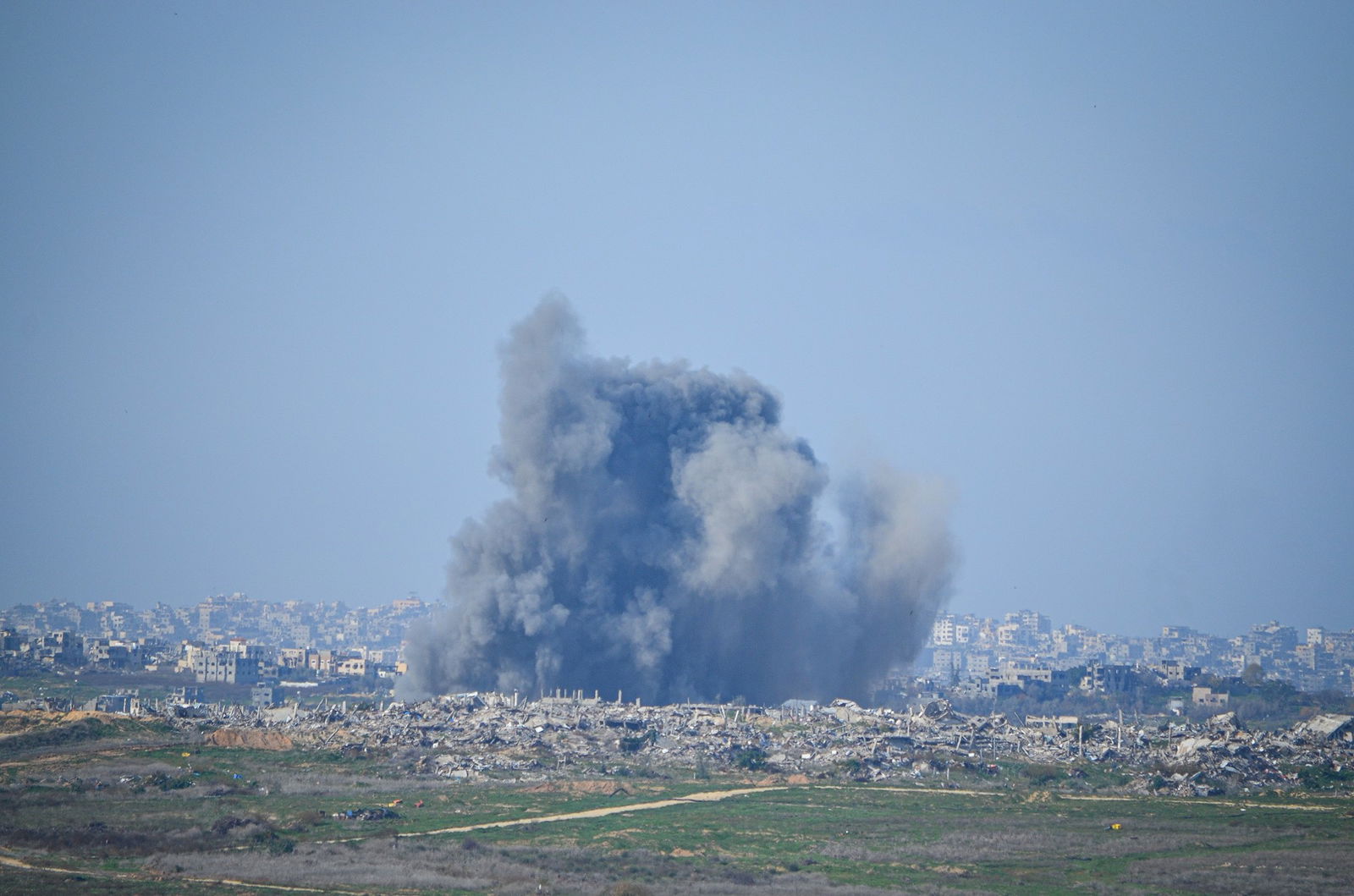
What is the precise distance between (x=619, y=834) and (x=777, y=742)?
61.2 feet

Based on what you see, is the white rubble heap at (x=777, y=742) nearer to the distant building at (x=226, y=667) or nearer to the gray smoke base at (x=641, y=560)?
the gray smoke base at (x=641, y=560)

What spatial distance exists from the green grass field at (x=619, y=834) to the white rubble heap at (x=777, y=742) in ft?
6.34

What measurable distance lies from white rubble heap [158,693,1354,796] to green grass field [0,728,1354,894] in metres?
1.93

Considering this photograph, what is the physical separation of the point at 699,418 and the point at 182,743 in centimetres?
2764

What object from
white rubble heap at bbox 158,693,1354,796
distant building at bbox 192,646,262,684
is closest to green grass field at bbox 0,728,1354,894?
white rubble heap at bbox 158,693,1354,796

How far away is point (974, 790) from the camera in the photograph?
48438 mm

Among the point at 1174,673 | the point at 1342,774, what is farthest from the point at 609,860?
the point at 1174,673

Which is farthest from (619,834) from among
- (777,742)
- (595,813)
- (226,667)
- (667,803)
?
(226,667)

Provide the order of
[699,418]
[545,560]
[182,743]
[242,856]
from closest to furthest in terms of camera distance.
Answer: [242,856], [182,743], [545,560], [699,418]

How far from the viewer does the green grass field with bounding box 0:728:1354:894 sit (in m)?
32.4

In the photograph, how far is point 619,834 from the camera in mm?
37844

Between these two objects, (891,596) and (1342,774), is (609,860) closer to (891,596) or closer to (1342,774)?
(1342,774)

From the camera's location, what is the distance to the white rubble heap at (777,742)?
50469mm

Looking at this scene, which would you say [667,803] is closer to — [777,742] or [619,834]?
[619,834]
